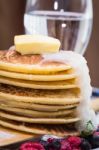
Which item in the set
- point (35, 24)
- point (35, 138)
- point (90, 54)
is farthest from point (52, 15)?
point (90, 54)

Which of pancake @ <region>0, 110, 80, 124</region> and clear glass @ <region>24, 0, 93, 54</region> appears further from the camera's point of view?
clear glass @ <region>24, 0, 93, 54</region>

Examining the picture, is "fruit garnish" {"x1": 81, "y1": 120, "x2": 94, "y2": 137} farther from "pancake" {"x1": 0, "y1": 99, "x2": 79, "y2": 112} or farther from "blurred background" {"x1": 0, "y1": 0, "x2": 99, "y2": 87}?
"blurred background" {"x1": 0, "y1": 0, "x2": 99, "y2": 87}

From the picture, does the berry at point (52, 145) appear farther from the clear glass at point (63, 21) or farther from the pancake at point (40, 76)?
the clear glass at point (63, 21)

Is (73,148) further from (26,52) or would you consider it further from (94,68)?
(94,68)

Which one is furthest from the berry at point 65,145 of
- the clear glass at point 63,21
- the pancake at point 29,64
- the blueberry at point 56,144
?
the clear glass at point 63,21

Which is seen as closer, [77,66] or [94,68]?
[77,66]

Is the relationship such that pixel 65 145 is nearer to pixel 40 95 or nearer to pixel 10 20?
pixel 40 95

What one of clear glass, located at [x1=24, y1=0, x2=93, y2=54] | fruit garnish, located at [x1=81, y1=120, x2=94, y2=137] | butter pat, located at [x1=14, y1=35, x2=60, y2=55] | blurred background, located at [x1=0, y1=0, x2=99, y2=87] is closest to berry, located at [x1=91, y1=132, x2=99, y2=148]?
fruit garnish, located at [x1=81, y1=120, x2=94, y2=137]
